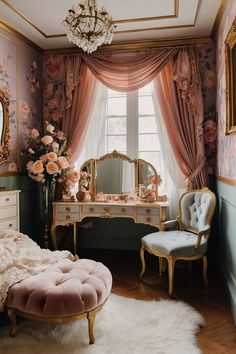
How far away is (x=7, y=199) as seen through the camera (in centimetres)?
307

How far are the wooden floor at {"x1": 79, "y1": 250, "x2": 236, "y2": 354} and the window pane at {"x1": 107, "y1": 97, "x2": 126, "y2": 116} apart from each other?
5.93 ft

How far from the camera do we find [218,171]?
3.38 m

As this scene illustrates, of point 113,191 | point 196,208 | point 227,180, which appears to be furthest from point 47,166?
point 227,180

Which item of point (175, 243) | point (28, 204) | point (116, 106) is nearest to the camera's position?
point (175, 243)

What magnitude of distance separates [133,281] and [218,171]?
1.48m

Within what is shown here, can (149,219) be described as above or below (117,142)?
below

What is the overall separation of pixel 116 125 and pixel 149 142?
1.58 feet

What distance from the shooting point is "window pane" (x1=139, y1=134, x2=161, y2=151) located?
3.91 m

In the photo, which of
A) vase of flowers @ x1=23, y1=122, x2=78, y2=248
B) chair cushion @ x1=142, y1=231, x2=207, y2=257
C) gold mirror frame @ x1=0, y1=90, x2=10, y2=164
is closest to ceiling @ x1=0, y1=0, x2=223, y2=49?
gold mirror frame @ x1=0, y1=90, x2=10, y2=164

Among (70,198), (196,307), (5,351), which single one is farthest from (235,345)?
(70,198)

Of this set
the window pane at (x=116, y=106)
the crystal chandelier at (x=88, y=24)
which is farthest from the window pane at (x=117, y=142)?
the crystal chandelier at (x=88, y=24)

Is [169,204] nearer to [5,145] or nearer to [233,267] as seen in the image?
[233,267]

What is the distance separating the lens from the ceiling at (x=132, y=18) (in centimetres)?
293

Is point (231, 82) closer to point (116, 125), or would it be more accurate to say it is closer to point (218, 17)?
point (218, 17)
